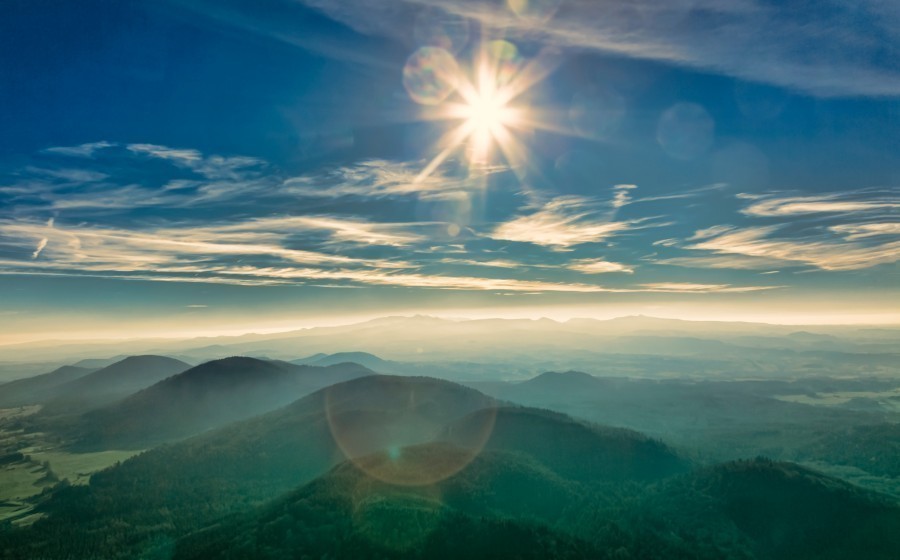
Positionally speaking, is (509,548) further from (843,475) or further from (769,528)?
(843,475)

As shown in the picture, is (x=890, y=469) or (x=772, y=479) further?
(x=890, y=469)

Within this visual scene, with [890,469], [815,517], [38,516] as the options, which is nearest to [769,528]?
[815,517]

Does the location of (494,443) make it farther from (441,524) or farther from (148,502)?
(148,502)

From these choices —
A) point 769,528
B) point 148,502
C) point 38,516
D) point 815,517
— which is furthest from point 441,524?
point 38,516

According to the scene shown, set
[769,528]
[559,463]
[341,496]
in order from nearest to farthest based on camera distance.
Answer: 1. [341,496]
2. [769,528]
3. [559,463]

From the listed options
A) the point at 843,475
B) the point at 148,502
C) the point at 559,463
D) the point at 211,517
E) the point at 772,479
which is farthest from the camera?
the point at 843,475

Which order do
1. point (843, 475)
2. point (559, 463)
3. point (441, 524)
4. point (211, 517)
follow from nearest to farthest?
point (441, 524), point (211, 517), point (559, 463), point (843, 475)

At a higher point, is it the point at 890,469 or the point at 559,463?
the point at 559,463

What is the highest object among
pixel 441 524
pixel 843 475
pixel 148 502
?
pixel 441 524

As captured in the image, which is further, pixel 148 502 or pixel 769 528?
pixel 148 502
